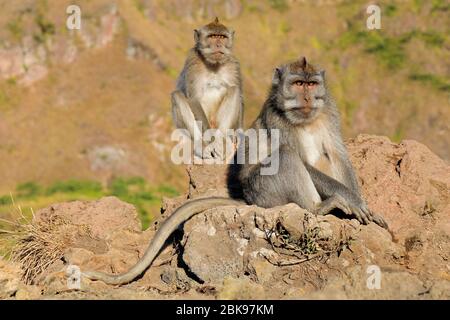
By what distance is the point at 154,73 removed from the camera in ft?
180

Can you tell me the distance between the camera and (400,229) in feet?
29.2

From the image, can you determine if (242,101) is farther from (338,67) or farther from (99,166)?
(338,67)

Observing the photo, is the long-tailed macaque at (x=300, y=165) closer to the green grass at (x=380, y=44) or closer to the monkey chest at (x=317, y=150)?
the monkey chest at (x=317, y=150)

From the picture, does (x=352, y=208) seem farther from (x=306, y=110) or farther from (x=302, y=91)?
(x=302, y=91)

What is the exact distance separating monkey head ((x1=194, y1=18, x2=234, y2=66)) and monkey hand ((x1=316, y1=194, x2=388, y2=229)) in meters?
4.39

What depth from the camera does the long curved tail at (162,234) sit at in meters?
8.30

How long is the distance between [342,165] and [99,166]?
3963cm

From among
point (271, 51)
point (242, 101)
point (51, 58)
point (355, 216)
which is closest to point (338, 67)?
point (271, 51)

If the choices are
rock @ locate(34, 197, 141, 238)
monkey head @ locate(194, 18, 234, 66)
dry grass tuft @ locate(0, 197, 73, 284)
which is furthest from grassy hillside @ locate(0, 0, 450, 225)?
dry grass tuft @ locate(0, 197, 73, 284)

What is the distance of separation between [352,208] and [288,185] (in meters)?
0.72

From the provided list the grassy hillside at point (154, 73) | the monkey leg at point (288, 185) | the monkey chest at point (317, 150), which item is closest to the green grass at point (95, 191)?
the grassy hillside at point (154, 73)

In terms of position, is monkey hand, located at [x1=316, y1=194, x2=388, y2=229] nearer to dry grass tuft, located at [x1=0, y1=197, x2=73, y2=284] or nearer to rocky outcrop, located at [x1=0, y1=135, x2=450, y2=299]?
rocky outcrop, located at [x1=0, y1=135, x2=450, y2=299]

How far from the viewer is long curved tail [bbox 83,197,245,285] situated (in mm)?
8297

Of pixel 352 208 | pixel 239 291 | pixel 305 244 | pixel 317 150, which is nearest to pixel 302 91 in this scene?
pixel 317 150
